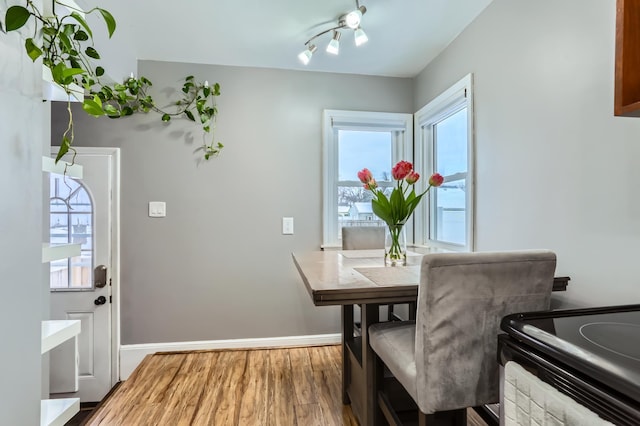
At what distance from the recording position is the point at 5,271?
631 millimetres

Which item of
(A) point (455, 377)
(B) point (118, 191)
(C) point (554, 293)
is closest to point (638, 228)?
(C) point (554, 293)

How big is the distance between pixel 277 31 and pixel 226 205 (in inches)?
55.7

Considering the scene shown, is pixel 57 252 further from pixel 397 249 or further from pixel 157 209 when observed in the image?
pixel 157 209

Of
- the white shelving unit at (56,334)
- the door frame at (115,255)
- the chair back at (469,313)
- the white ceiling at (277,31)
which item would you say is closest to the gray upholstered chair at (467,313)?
the chair back at (469,313)

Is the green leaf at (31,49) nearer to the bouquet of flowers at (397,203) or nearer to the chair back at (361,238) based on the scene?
the bouquet of flowers at (397,203)

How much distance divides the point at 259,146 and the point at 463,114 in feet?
5.50

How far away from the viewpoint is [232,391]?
79.4 inches

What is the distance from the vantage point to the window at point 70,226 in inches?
94.1

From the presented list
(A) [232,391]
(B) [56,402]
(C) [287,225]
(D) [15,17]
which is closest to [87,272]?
(A) [232,391]

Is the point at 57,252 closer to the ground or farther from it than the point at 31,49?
closer to the ground

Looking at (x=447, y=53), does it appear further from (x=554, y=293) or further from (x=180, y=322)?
(x=180, y=322)

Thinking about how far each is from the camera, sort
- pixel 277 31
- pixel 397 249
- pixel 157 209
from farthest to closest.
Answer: pixel 157 209, pixel 277 31, pixel 397 249

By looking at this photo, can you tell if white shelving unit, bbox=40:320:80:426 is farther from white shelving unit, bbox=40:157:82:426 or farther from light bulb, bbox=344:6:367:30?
light bulb, bbox=344:6:367:30

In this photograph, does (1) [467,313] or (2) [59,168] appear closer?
(2) [59,168]
